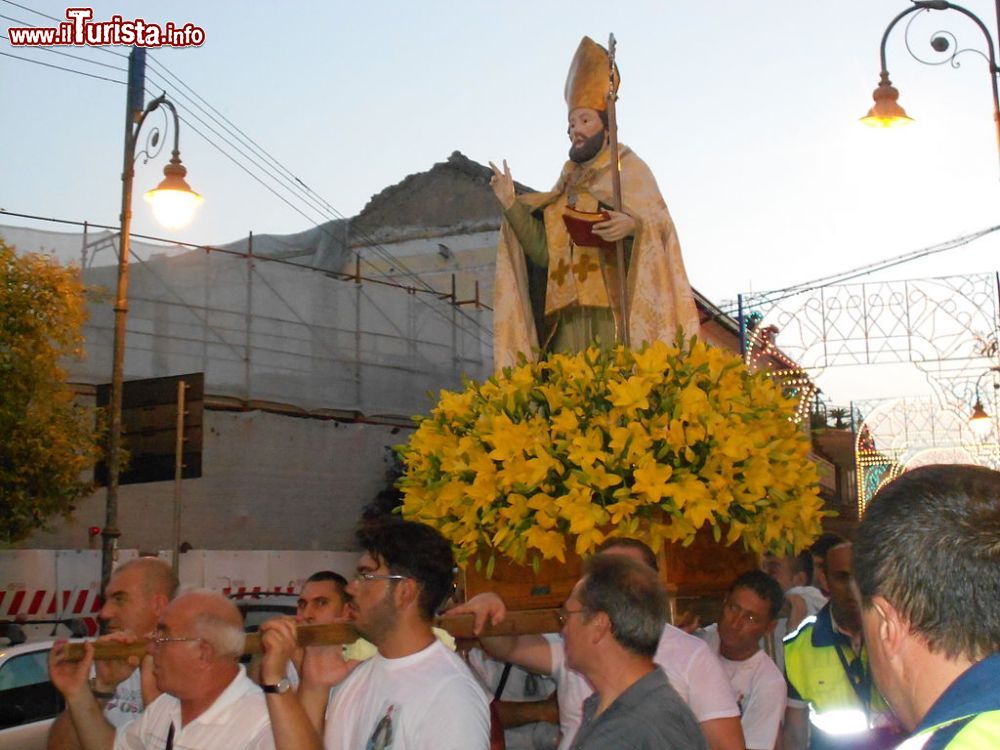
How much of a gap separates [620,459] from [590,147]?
2.60m

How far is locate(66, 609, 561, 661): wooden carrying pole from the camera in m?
3.64

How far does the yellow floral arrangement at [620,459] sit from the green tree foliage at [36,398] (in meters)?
15.2

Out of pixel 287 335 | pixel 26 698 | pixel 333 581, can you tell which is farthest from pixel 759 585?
pixel 287 335

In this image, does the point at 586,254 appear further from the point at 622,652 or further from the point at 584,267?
the point at 622,652

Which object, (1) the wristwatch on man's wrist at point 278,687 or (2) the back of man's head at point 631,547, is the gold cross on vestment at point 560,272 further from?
(1) the wristwatch on man's wrist at point 278,687

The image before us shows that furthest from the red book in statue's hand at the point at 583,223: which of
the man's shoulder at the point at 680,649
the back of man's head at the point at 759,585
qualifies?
Result: the man's shoulder at the point at 680,649

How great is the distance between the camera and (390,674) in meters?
3.88

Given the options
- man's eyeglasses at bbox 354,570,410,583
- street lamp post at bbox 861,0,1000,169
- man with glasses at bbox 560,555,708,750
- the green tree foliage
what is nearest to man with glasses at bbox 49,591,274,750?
man's eyeglasses at bbox 354,570,410,583

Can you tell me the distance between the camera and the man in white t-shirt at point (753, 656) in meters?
5.66

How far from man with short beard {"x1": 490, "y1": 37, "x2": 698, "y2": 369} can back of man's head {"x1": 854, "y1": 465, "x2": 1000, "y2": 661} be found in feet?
15.8

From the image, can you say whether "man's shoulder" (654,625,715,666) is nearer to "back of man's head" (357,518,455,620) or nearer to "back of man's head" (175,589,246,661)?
"back of man's head" (357,518,455,620)

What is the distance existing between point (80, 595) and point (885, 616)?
18574 millimetres

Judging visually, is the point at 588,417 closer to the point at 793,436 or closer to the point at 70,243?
the point at 793,436

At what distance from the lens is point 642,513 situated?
16.4 ft
